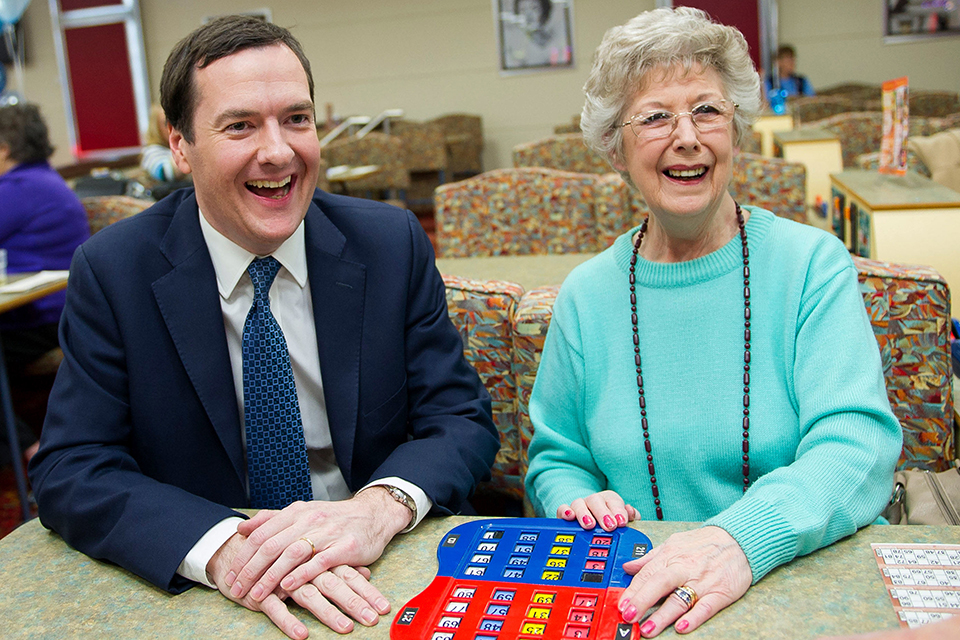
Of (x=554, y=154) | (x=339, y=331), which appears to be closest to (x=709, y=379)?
(x=339, y=331)

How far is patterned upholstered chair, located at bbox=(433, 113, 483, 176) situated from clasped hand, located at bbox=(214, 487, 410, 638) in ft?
31.0

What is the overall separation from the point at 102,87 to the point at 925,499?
12206mm

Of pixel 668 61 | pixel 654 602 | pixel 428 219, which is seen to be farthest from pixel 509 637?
pixel 428 219

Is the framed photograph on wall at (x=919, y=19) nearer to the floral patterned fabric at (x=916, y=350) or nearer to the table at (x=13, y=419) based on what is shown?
the floral patterned fabric at (x=916, y=350)

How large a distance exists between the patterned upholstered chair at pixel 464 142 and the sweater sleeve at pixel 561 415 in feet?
29.6

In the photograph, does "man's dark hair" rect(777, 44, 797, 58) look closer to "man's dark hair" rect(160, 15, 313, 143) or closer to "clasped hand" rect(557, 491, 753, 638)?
"man's dark hair" rect(160, 15, 313, 143)

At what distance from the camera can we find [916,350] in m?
1.54

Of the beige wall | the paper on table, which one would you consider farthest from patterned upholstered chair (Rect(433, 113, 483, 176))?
the paper on table

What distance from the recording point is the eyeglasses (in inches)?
53.9

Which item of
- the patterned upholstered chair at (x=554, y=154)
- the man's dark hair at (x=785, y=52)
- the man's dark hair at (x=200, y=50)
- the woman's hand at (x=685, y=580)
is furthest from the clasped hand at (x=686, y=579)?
the man's dark hair at (x=785, y=52)

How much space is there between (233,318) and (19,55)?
1202 cm

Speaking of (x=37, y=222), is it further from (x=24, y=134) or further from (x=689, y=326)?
(x=689, y=326)

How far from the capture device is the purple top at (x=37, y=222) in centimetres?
355

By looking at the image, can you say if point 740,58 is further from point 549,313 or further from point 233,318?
point 233,318
